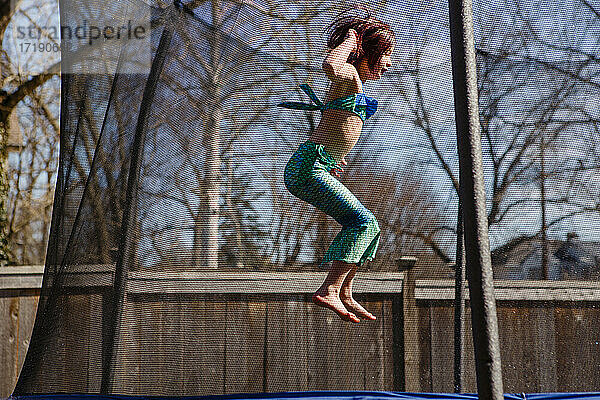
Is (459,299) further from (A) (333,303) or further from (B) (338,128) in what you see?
(B) (338,128)

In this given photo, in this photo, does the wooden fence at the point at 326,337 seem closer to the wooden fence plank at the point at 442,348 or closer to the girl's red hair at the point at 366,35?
the wooden fence plank at the point at 442,348

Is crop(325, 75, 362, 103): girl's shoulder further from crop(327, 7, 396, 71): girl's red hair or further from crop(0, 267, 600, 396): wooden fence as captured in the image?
crop(0, 267, 600, 396): wooden fence

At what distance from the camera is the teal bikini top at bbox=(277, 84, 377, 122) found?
1.61 meters

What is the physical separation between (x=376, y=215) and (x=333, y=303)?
26 cm

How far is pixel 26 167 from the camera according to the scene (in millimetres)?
4945

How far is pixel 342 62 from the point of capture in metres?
1.58

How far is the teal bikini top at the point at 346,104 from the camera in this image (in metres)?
1.61

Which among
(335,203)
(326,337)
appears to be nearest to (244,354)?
(326,337)

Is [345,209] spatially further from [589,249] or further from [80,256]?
[80,256]

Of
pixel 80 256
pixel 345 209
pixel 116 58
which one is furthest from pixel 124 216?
pixel 345 209

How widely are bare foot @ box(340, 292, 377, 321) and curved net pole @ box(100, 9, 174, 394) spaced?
1.96 feet

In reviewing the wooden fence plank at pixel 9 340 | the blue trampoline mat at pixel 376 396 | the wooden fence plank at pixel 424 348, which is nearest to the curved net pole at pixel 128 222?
the blue trampoline mat at pixel 376 396

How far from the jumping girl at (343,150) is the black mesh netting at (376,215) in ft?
0.17

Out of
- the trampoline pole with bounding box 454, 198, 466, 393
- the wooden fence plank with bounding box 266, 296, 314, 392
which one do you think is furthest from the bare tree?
the trampoline pole with bounding box 454, 198, 466, 393
